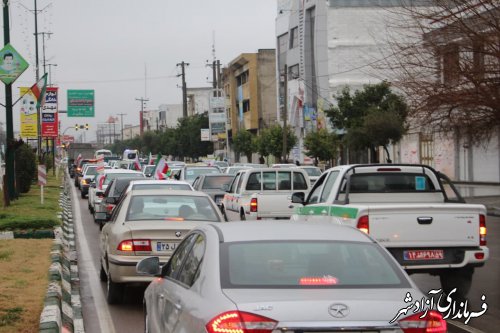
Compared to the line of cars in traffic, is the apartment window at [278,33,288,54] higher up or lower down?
higher up

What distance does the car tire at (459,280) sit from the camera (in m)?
10.8

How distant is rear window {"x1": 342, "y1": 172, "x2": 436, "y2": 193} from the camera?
12.5 m

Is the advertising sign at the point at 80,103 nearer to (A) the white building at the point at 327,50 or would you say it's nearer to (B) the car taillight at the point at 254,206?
(A) the white building at the point at 327,50

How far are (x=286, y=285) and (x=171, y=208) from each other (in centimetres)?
738

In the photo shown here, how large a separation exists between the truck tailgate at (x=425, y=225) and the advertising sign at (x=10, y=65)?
56.6 ft

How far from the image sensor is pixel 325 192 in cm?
1308

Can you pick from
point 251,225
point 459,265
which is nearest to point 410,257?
point 459,265

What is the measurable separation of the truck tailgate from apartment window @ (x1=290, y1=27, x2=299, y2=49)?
6617cm

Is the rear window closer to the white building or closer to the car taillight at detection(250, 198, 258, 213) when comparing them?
the car taillight at detection(250, 198, 258, 213)

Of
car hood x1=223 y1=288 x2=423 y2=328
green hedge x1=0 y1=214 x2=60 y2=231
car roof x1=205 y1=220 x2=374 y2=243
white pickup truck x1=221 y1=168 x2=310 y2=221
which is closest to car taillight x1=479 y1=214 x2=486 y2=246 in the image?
car roof x1=205 y1=220 x2=374 y2=243

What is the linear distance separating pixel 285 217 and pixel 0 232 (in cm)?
669

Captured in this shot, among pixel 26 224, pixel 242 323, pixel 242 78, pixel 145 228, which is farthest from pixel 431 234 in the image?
pixel 242 78

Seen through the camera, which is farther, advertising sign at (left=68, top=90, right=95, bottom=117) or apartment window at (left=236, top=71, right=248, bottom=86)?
apartment window at (left=236, top=71, right=248, bottom=86)

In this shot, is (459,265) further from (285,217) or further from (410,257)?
(285,217)
